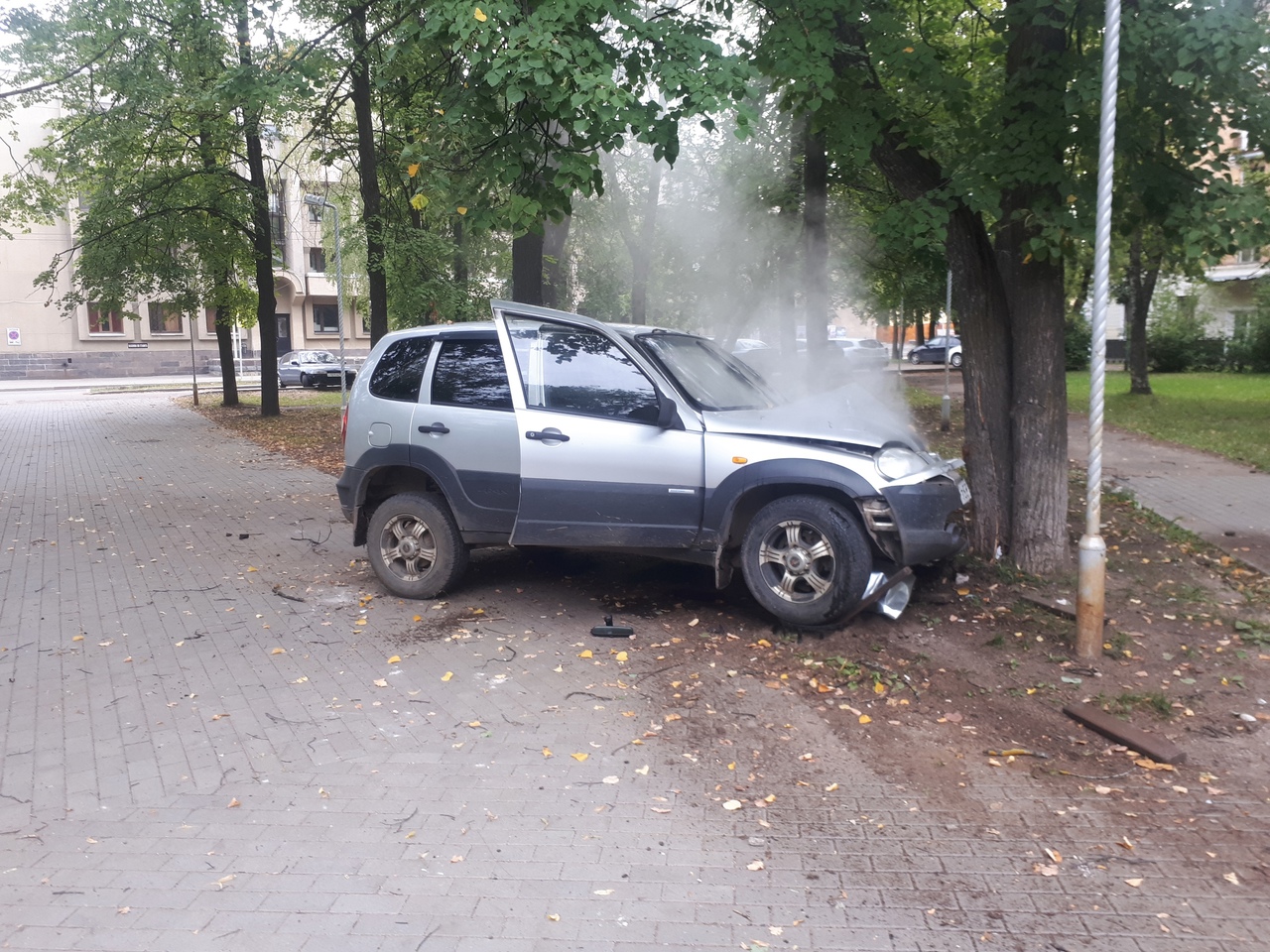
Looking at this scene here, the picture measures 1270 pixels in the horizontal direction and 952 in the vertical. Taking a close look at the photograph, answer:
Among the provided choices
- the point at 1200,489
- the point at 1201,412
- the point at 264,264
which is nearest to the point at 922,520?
the point at 1200,489

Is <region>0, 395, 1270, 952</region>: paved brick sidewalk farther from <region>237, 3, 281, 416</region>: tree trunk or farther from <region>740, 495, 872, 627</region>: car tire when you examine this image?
<region>237, 3, 281, 416</region>: tree trunk

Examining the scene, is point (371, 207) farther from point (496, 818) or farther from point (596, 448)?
point (496, 818)

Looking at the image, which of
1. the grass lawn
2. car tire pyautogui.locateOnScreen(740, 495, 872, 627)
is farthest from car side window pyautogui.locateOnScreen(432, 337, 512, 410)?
the grass lawn

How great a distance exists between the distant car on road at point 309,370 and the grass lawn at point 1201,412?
25.1 metres

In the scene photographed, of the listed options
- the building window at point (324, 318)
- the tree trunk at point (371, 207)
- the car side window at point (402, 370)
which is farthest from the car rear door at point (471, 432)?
the building window at point (324, 318)

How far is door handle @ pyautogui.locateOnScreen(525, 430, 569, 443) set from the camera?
6.62 m

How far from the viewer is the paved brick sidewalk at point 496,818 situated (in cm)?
344

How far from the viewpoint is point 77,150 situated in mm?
16578

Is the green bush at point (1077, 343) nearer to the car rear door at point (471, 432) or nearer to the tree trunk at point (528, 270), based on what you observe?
the tree trunk at point (528, 270)

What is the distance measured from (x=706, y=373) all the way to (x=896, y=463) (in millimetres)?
1604

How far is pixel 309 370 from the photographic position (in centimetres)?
3819

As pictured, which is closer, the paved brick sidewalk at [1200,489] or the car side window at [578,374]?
the car side window at [578,374]

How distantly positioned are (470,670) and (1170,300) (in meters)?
36.9

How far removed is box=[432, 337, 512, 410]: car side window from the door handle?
0.95 feet
